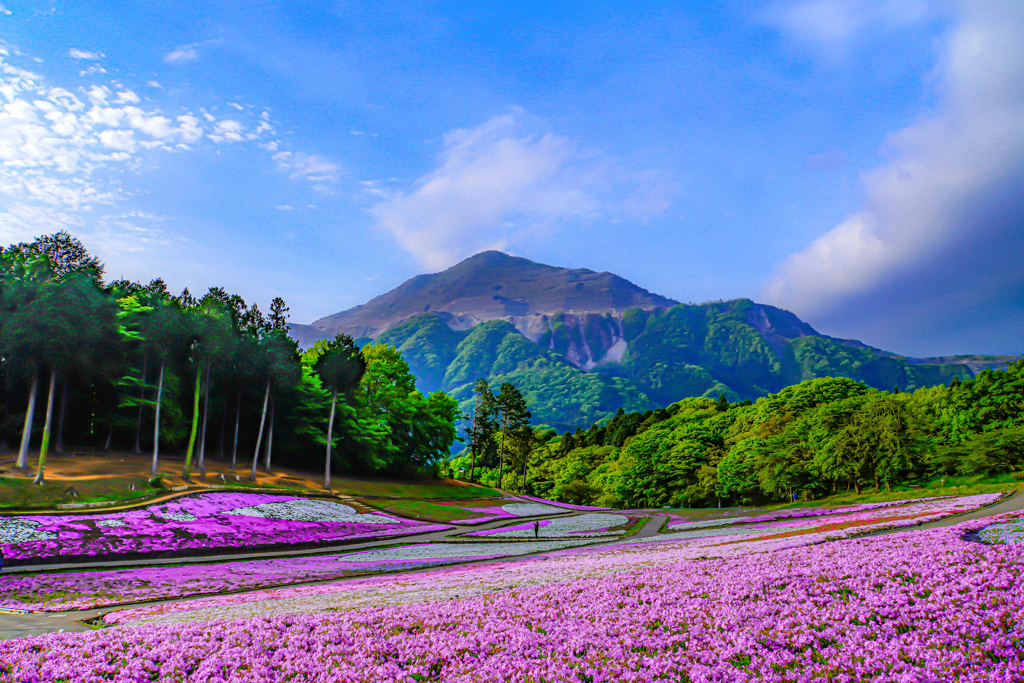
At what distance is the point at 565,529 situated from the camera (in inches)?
1574

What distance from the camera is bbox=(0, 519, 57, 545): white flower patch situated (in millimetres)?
21188

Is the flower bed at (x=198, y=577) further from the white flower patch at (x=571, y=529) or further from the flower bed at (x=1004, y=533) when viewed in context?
the flower bed at (x=1004, y=533)

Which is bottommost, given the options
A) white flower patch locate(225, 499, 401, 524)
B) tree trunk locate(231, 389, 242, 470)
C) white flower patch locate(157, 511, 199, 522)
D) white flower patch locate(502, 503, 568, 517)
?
white flower patch locate(502, 503, 568, 517)

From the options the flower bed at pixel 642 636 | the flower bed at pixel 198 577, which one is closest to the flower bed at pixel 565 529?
the flower bed at pixel 198 577

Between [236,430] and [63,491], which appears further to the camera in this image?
[236,430]

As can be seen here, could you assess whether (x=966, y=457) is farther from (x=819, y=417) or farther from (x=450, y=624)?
(x=450, y=624)

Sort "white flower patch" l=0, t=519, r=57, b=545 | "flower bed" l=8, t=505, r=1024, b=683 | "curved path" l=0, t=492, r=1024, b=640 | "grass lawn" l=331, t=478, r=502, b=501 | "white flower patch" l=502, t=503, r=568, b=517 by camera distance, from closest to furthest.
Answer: "flower bed" l=8, t=505, r=1024, b=683 → "curved path" l=0, t=492, r=1024, b=640 → "white flower patch" l=0, t=519, r=57, b=545 → "grass lawn" l=331, t=478, r=502, b=501 → "white flower patch" l=502, t=503, r=568, b=517

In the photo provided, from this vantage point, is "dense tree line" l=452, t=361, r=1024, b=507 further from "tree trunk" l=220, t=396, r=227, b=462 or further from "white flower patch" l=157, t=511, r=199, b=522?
"white flower patch" l=157, t=511, r=199, b=522

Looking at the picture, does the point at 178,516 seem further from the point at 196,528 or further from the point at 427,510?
the point at 427,510

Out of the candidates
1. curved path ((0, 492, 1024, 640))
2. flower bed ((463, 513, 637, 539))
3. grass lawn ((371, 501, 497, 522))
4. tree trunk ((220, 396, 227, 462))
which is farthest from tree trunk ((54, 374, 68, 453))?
flower bed ((463, 513, 637, 539))

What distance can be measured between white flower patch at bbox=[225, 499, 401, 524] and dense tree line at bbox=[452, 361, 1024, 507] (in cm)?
4622

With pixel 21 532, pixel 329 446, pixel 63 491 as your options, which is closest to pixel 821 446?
pixel 329 446

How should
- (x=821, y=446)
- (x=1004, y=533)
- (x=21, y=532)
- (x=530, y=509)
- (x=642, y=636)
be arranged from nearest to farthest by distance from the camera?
(x=642, y=636)
(x=1004, y=533)
(x=21, y=532)
(x=530, y=509)
(x=821, y=446)

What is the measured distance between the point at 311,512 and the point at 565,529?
734 inches
